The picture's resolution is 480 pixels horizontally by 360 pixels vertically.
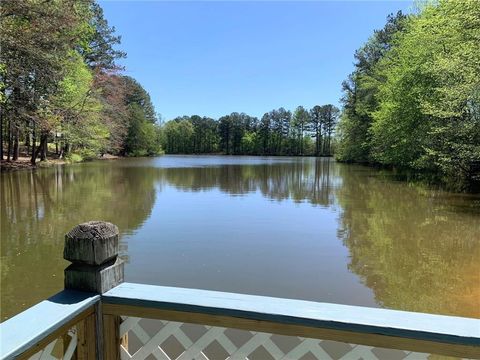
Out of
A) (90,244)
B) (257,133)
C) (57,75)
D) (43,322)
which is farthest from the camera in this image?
(257,133)

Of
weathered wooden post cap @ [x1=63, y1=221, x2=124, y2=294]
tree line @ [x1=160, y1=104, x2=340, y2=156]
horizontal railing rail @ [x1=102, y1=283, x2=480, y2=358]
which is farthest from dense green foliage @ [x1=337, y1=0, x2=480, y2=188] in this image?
tree line @ [x1=160, y1=104, x2=340, y2=156]

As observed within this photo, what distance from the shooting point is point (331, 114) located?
315ft

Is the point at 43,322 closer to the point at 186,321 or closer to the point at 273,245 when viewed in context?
the point at 186,321

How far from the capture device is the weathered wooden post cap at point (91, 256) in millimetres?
1410

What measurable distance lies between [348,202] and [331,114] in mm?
85220

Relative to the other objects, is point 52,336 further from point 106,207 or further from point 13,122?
point 13,122

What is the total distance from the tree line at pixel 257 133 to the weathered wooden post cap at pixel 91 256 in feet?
312

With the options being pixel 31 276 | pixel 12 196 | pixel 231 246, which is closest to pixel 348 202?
pixel 231 246

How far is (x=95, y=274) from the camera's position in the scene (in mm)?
1454

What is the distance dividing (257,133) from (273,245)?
97094 mm

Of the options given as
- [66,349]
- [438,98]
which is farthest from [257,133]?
[66,349]

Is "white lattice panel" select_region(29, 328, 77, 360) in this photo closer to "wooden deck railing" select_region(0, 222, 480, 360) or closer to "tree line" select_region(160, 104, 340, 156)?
"wooden deck railing" select_region(0, 222, 480, 360)

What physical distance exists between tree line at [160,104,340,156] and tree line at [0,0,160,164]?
Result: 56304 mm

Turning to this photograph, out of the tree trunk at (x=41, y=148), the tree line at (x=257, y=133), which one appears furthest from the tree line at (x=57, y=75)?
the tree line at (x=257, y=133)
